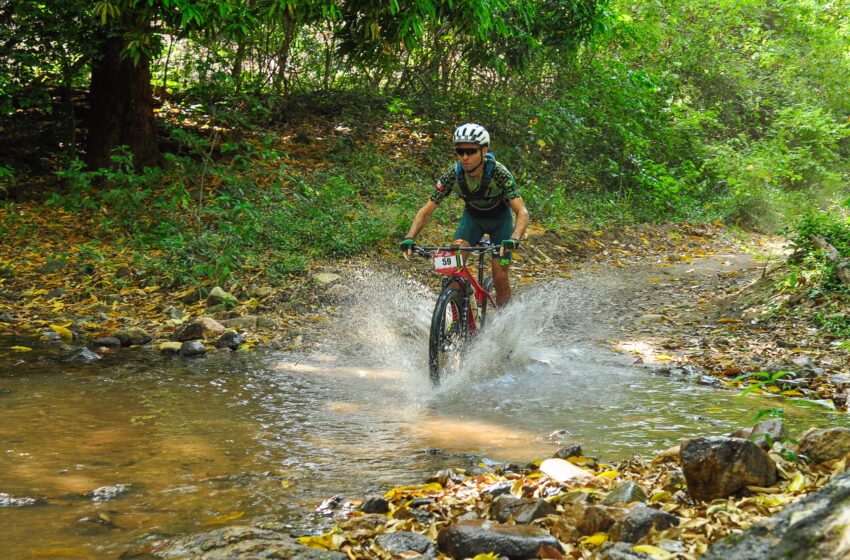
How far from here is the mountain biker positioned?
6.52 m

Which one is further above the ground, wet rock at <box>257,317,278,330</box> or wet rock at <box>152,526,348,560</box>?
wet rock at <box>257,317,278,330</box>

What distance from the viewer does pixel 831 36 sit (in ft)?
68.2

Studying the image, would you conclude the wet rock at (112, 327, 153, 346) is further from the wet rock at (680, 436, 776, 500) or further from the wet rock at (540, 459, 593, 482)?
the wet rock at (680, 436, 776, 500)

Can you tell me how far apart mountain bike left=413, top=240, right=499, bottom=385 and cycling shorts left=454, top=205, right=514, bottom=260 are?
1.36ft

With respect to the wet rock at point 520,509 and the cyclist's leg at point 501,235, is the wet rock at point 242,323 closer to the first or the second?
the cyclist's leg at point 501,235

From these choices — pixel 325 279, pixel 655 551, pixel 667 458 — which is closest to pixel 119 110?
pixel 325 279

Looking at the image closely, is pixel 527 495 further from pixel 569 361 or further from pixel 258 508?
pixel 569 361

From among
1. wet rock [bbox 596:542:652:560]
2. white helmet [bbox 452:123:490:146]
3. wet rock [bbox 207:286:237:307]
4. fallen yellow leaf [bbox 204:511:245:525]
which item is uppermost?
white helmet [bbox 452:123:490:146]

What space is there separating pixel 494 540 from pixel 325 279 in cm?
679

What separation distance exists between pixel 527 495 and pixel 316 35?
1494 centimetres

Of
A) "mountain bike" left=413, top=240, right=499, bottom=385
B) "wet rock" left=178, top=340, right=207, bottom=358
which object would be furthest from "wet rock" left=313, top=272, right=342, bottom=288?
"mountain bike" left=413, top=240, right=499, bottom=385

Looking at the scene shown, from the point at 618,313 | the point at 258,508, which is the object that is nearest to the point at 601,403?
the point at 258,508

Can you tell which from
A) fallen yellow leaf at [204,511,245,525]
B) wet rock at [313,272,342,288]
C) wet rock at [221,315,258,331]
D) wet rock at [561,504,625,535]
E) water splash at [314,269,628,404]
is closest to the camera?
wet rock at [561,504,625,535]

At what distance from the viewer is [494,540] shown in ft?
9.73
